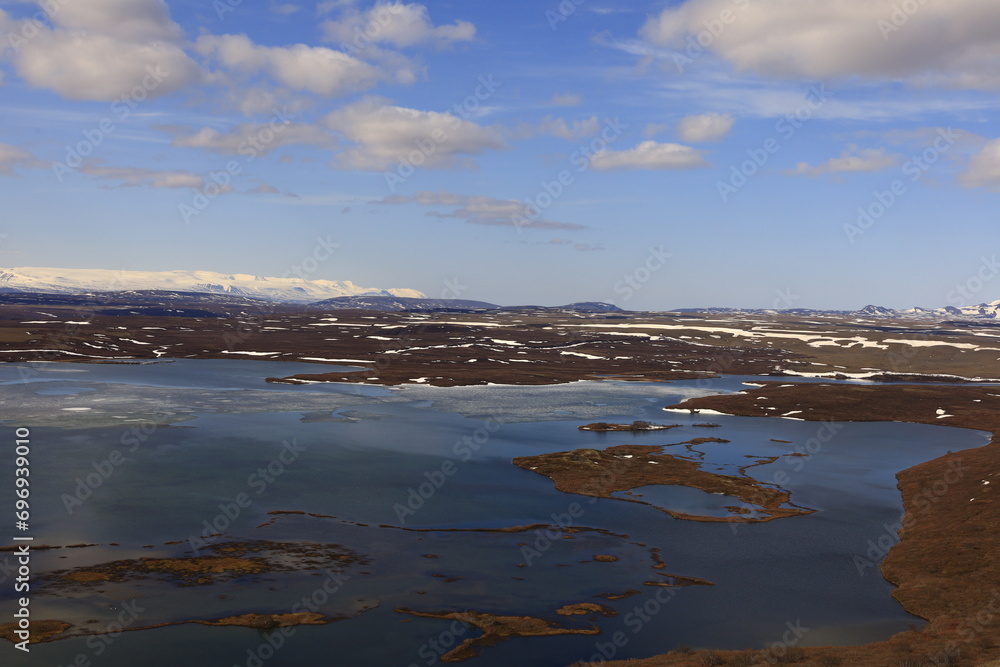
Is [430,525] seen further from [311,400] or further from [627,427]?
[311,400]

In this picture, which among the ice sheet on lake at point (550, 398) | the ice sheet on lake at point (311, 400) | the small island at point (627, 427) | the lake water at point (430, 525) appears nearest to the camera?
the lake water at point (430, 525)

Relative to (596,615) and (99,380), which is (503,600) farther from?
(99,380)

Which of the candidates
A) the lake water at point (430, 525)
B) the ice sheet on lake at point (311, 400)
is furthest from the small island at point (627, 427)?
the ice sheet on lake at point (311, 400)

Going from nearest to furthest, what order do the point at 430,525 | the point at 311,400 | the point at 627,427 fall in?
the point at 430,525
the point at 627,427
the point at 311,400

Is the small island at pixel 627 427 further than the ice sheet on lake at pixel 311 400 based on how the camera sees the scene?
Yes

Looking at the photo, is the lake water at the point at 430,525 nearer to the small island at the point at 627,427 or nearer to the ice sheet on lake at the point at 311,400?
the ice sheet on lake at the point at 311,400

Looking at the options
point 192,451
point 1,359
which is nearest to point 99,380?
point 1,359

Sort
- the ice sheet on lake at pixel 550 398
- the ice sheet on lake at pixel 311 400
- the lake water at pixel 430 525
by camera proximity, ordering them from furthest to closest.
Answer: the ice sheet on lake at pixel 550 398
the ice sheet on lake at pixel 311 400
the lake water at pixel 430 525

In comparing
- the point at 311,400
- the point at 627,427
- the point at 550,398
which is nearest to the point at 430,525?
the point at 627,427

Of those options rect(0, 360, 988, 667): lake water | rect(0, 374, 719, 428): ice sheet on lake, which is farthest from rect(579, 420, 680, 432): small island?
rect(0, 374, 719, 428): ice sheet on lake
